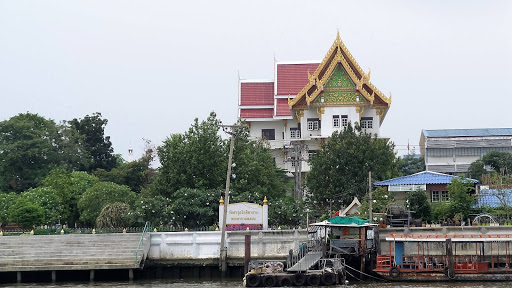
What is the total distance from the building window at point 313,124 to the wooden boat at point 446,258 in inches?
911

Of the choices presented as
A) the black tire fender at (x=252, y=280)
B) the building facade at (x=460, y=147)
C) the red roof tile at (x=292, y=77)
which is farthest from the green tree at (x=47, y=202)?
the building facade at (x=460, y=147)

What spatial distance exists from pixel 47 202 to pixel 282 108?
1880 centimetres

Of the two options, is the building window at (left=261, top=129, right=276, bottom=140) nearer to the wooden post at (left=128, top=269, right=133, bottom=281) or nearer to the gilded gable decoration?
the gilded gable decoration

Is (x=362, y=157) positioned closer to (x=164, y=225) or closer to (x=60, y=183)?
(x=164, y=225)

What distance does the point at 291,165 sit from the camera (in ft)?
183

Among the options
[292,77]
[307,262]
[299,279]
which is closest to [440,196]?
[307,262]

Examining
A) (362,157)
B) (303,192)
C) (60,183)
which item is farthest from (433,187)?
(60,183)

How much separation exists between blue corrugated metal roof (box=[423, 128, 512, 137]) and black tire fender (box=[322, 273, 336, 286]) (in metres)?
35.1

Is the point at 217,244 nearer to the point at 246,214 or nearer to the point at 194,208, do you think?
the point at 246,214

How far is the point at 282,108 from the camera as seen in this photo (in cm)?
5638

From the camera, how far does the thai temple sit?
5194cm

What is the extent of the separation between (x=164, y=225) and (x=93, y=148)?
29819mm

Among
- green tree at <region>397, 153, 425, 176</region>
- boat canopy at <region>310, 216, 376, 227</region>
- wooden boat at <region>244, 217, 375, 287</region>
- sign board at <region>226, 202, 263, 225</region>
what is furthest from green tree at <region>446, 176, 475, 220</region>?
green tree at <region>397, 153, 425, 176</region>

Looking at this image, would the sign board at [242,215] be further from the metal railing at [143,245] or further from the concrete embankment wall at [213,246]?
the metal railing at [143,245]
